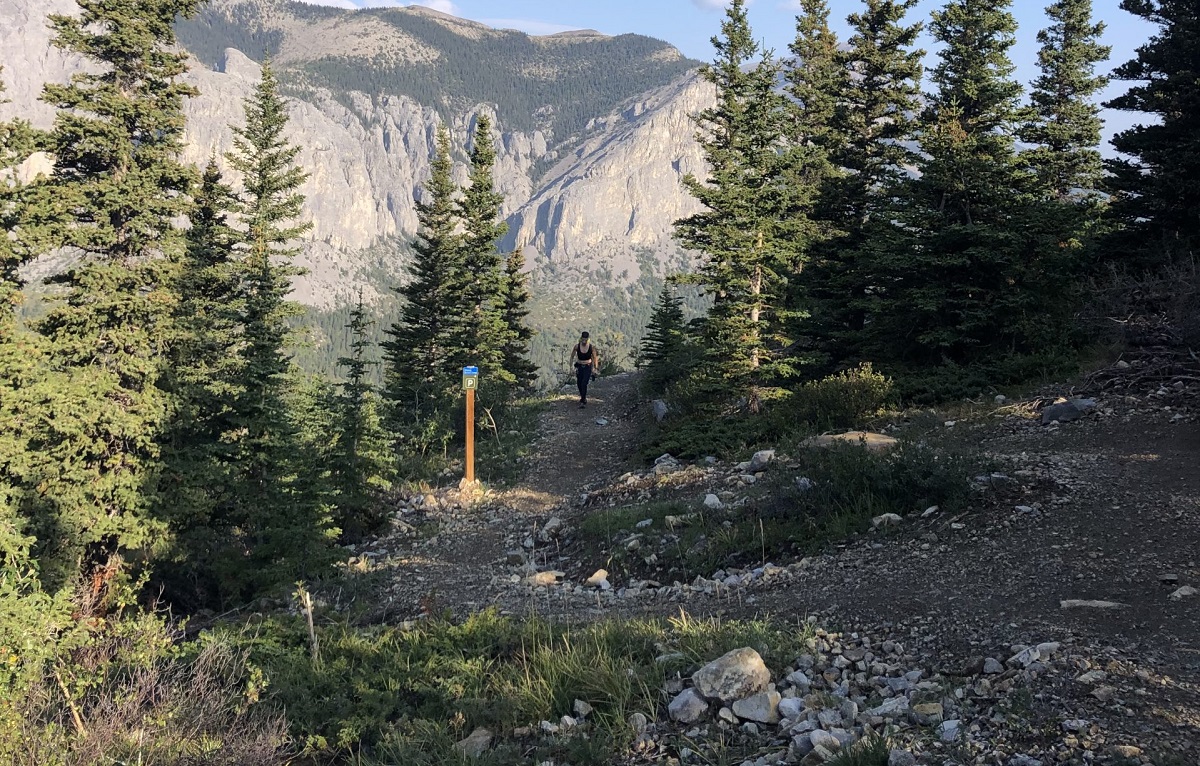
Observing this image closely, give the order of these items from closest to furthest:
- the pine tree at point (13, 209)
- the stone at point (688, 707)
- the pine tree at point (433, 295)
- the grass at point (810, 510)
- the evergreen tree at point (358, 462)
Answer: the stone at point (688, 707), the grass at point (810, 510), the pine tree at point (13, 209), the evergreen tree at point (358, 462), the pine tree at point (433, 295)

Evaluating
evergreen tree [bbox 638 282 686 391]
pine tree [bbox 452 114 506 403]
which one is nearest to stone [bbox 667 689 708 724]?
evergreen tree [bbox 638 282 686 391]

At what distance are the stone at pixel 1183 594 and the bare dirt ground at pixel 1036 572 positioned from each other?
0.03m

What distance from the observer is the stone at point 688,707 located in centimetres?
451

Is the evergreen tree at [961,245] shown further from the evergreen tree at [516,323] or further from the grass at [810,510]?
the evergreen tree at [516,323]

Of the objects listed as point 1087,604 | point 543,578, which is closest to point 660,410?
point 543,578

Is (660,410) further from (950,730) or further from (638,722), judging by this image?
(950,730)

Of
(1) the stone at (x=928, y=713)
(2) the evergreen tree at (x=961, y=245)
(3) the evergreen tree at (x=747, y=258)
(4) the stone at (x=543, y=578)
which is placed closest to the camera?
(1) the stone at (x=928, y=713)

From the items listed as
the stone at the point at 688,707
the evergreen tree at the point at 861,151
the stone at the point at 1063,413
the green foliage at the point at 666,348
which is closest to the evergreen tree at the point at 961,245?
the evergreen tree at the point at 861,151

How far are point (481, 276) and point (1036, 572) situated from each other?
25.0 metres

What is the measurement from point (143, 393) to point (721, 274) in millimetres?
10472

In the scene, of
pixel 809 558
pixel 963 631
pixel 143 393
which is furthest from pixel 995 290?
pixel 143 393

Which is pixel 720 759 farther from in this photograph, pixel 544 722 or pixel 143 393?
pixel 143 393

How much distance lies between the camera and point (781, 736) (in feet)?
13.8

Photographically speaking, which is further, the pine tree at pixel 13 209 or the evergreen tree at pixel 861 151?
the evergreen tree at pixel 861 151
